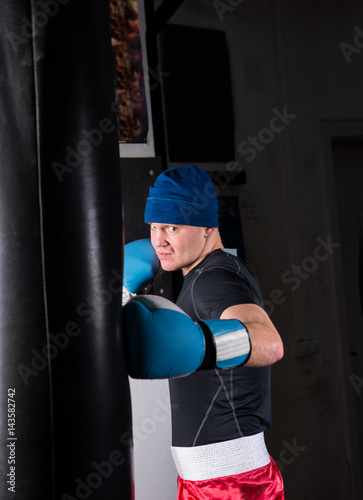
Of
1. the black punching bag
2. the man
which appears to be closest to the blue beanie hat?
the man

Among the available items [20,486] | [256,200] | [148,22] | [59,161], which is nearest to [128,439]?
[20,486]

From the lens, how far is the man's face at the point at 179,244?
1364 millimetres

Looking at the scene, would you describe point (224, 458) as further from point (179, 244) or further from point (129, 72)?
point (129, 72)

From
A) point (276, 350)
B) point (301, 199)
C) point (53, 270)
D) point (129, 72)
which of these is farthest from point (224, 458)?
point (301, 199)

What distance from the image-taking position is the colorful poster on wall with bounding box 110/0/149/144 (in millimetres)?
1814

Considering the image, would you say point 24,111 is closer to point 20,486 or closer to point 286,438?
point 20,486

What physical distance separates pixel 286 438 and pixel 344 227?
105cm

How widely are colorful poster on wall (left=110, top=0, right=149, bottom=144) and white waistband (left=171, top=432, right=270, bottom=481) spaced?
3.42ft

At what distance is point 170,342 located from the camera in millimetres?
707

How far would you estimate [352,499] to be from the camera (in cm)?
246

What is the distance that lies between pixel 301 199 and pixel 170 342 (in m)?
1.88

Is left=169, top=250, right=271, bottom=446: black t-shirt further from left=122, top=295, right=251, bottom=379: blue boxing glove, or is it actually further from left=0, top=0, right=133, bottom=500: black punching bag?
left=0, top=0, right=133, bottom=500: black punching bag

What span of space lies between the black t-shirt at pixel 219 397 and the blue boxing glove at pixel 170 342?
362 mm

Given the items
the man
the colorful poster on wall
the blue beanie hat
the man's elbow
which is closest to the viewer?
the man's elbow
